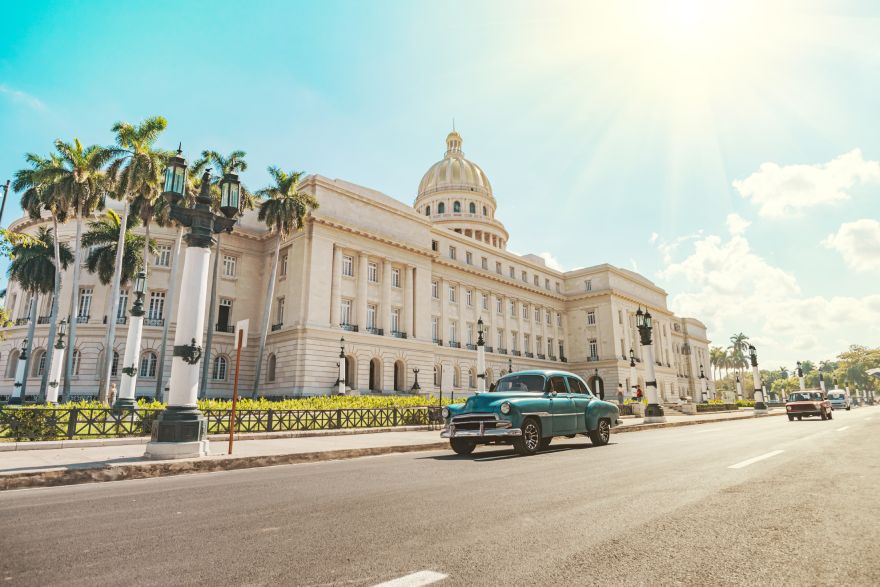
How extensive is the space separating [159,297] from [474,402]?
115 ft

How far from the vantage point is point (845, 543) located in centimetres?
371

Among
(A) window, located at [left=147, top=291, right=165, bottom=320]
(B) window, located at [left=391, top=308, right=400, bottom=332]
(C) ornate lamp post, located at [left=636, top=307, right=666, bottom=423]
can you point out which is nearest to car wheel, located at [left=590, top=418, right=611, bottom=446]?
(C) ornate lamp post, located at [left=636, top=307, right=666, bottom=423]

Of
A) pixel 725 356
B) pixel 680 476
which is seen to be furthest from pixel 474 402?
pixel 725 356

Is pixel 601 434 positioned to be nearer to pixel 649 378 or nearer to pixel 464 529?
pixel 464 529

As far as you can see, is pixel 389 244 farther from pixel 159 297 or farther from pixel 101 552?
pixel 101 552

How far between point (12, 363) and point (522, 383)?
4301 centimetres

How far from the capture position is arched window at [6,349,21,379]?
121ft

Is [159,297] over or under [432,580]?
over

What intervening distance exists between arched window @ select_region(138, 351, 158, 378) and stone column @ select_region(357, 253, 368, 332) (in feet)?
49.9

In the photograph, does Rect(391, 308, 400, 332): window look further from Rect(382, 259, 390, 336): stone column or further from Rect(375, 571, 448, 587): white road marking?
Rect(375, 571, 448, 587): white road marking

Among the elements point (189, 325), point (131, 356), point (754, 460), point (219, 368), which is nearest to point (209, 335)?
point (219, 368)

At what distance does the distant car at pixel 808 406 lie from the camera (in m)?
25.0

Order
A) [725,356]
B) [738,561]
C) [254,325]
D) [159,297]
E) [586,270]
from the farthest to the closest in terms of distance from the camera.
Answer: [725,356] < [586,270] < [254,325] < [159,297] < [738,561]

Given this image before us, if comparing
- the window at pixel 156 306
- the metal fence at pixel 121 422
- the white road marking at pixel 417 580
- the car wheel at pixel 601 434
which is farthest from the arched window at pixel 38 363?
the white road marking at pixel 417 580
